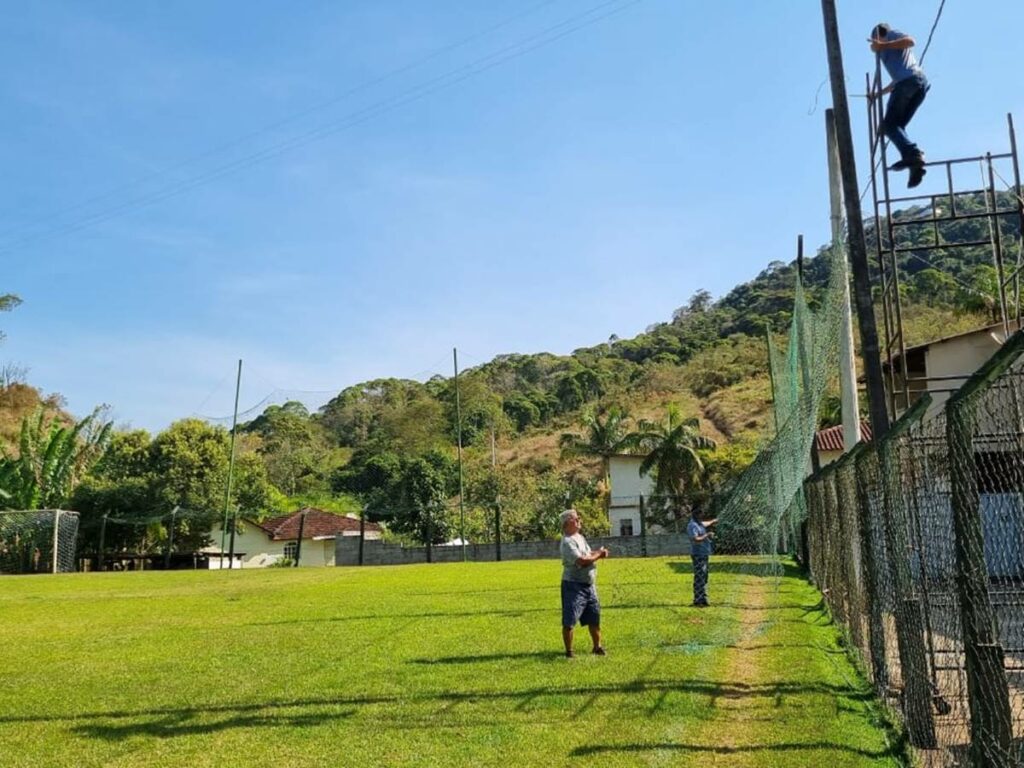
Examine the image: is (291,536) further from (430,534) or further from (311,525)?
(430,534)

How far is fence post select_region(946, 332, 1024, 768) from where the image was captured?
4.23 m

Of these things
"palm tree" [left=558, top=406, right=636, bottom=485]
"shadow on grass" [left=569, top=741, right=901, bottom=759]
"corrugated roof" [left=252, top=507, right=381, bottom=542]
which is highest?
"palm tree" [left=558, top=406, right=636, bottom=485]

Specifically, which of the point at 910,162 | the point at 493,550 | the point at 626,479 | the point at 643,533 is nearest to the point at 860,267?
the point at 910,162

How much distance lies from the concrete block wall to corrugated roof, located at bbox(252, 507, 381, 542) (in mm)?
9281

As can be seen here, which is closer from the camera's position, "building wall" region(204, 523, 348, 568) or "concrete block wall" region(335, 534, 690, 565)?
"concrete block wall" region(335, 534, 690, 565)

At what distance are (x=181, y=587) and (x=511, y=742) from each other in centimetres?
1694

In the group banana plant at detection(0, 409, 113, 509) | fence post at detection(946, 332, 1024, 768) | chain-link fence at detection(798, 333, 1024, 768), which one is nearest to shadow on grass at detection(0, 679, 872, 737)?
chain-link fence at detection(798, 333, 1024, 768)

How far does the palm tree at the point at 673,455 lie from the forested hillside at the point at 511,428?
235 millimetres

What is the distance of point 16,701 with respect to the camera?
7707 millimetres

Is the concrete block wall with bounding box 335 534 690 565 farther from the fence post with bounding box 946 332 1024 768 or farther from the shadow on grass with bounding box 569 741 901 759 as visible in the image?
the fence post with bounding box 946 332 1024 768

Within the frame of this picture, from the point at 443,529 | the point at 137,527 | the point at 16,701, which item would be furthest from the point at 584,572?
the point at 137,527

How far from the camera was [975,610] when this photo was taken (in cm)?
430

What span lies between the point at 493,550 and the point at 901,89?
29426 mm

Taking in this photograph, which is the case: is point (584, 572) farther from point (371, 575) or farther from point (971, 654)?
point (371, 575)
